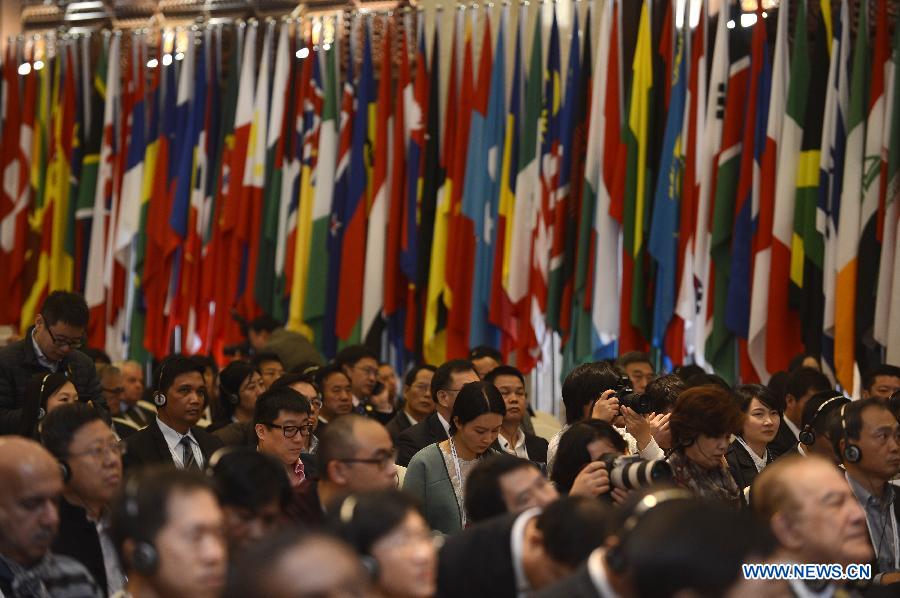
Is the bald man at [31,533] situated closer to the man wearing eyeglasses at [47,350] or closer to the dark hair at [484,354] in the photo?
the man wearing eyeglasses at [47,350]

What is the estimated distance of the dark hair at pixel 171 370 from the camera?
5.76 metres

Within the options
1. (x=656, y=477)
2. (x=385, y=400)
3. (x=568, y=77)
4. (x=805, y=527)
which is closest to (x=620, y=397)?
(x=656, y=477)

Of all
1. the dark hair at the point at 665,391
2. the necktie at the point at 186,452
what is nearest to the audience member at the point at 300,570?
the dark hair at the point at 665,391

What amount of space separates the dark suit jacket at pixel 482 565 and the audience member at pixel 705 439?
1.42 metres

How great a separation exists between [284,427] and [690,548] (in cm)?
270

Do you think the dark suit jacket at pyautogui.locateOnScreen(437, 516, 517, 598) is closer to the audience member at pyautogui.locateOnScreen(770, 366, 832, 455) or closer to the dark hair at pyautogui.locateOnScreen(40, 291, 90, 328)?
the dark hair at pyautogui.locateOnScreen(40, 291, 90, 328)

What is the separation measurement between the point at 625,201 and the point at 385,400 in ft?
6.78

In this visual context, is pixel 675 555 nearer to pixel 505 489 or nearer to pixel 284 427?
pixel 505 489

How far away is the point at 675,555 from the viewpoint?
2.56 m

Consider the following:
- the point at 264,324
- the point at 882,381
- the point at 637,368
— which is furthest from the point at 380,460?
the point at 264,324

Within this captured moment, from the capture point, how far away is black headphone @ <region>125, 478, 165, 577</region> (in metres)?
2.96

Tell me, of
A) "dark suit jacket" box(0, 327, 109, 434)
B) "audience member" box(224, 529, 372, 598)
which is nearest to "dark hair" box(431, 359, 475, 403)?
"dark suit jacket" box(0, 327, 109, 434)

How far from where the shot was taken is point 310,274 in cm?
936

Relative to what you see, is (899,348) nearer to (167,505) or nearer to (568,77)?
(568,77)
